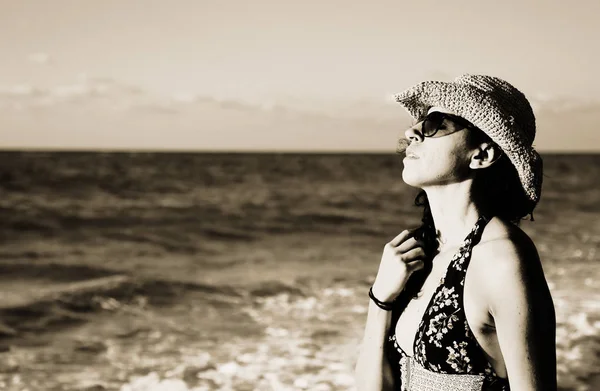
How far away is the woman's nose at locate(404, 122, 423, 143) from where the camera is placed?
2.86 m

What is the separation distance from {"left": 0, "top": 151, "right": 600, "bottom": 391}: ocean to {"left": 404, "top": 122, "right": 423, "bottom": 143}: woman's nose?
1138 millimetres

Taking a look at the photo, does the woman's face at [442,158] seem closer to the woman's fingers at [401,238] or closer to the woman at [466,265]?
the woman at [466,265]

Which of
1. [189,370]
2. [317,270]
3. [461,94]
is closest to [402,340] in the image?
[461,94]

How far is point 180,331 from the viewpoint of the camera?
991 centimetres

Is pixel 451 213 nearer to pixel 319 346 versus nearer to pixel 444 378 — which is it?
pixel 444 378

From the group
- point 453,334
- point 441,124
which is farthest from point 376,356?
point 441,124

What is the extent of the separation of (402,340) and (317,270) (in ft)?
38.1

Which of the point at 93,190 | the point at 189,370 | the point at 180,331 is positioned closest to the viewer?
the point at 189,370

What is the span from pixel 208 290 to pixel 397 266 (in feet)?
32.5

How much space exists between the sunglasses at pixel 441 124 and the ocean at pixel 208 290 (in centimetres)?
114

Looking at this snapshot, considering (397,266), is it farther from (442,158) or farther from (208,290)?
(208,290)

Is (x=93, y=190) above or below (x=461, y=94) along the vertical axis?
below

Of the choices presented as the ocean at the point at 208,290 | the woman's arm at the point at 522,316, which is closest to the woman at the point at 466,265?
the woman's arm at the point at 522,316

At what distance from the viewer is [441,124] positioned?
2.80 m
